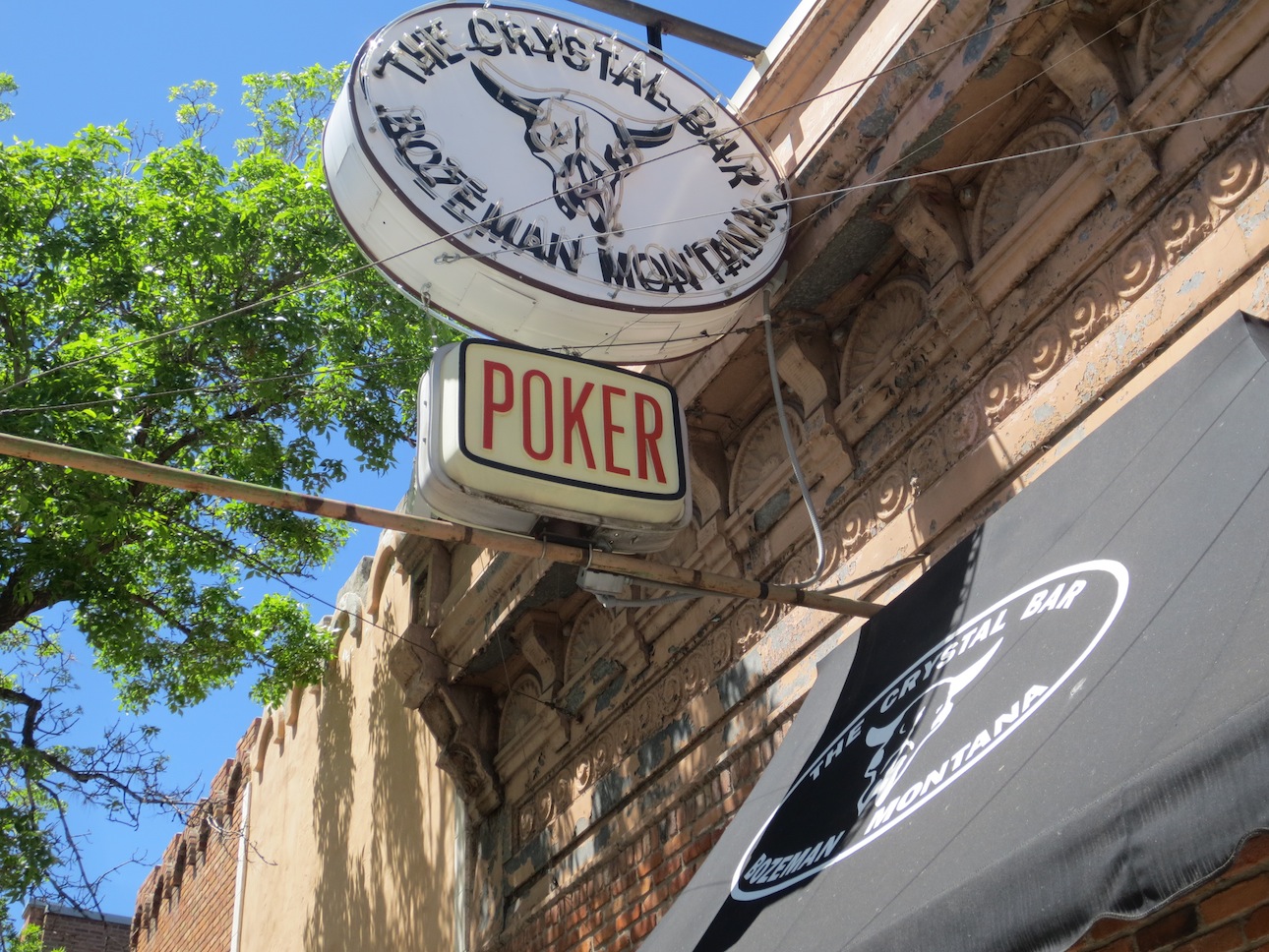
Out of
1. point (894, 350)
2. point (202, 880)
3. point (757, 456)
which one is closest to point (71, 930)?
point (202, 880)

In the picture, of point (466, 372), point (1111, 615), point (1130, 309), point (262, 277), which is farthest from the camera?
point (262, 277)

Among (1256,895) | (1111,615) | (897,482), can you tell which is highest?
(897,482)

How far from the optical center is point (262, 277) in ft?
34.1

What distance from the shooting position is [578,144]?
5258 millimetres

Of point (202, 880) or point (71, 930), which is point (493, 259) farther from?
point (71, 930)

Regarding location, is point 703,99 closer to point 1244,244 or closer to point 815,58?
point 815,58

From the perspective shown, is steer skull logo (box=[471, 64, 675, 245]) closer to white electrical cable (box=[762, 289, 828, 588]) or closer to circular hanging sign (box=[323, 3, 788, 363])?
circular hanging sign (box=[323, 3, 788, 363])

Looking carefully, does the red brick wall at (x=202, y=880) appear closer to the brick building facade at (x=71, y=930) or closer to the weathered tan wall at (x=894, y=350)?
the brick building facade at (x=71, y=930)

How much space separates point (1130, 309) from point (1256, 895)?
1.92m

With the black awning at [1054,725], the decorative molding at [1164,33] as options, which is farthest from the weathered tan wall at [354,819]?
the decorative molding at [1164,33]

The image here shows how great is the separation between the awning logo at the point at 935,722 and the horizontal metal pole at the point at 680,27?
3.50 meters

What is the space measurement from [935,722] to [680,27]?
4045mm

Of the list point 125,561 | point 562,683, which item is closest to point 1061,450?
point 562,683

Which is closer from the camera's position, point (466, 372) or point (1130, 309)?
point (1130, 309)
